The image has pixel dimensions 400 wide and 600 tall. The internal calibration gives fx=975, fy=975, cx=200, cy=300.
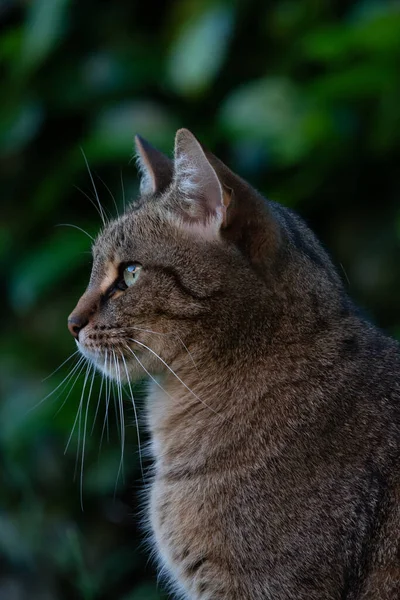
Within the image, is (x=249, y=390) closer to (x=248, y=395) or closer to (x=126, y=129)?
(x=248, y=395)

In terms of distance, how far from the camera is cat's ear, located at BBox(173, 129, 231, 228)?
2.21 m

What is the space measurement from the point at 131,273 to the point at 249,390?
42 centimetres

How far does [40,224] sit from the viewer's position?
4293mm

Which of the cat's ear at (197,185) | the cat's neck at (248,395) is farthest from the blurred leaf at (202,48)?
the cat's neck at (248,395)

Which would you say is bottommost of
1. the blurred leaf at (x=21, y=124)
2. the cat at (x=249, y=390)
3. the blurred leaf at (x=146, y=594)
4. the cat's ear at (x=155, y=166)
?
the blurred leaf at (x=146, y=594)

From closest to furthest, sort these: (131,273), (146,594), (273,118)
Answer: (131,273) < (146,594) < (273,118)

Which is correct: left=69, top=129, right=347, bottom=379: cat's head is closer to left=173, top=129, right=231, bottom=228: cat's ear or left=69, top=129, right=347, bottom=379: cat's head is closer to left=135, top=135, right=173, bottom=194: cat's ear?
left=173, top=129, right=231, bottom=228: cat's ear

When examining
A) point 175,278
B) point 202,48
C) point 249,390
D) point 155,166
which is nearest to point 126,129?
point 202,48

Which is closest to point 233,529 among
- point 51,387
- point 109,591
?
point 109,591

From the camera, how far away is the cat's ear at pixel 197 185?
221cm

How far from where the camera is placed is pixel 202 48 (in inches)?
147

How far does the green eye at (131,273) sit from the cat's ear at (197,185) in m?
0.18

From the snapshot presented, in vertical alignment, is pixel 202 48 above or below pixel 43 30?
below

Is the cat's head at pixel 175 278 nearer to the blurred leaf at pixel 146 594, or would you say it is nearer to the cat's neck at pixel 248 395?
the cat's neck at pixel 248 395
